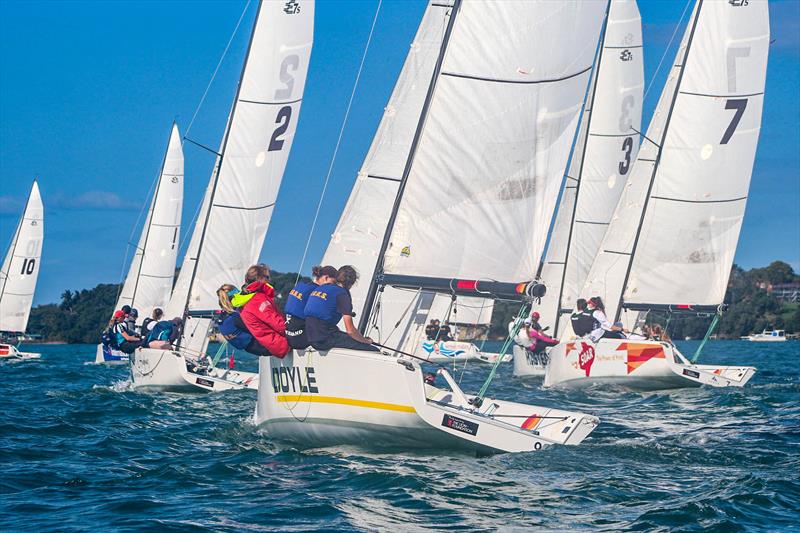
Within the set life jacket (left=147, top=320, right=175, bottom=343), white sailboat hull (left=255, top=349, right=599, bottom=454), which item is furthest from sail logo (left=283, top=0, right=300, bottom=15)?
white sailboat hull (left=255, top=349, right=599, bottom=454)

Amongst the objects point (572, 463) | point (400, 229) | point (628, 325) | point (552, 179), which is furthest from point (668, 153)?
point (572, 463)

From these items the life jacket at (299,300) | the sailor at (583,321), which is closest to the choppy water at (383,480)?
the life jacket at (299,300)

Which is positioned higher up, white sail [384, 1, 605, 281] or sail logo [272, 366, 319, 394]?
white sail [384, 1, 605, 281]

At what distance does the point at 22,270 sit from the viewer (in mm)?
47844

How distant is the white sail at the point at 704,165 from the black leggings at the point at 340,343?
13.9 m

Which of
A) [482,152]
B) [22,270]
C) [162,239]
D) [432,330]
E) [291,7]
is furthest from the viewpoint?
[22,270]

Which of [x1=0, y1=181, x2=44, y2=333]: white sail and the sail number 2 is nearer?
the sail number 2

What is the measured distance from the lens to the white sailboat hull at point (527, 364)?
27797 mm

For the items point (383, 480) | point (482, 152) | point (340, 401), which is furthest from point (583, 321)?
point (383, 480)

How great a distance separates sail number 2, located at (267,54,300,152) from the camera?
82.1ft

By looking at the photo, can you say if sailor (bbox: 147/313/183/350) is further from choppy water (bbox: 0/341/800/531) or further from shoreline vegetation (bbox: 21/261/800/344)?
shoreline vegetation (bbox: 21/261/800/344)

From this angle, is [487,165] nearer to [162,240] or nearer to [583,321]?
[583,321]

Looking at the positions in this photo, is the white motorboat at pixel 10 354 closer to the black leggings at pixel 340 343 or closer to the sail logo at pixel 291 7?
the sail logo at pixel 291 7

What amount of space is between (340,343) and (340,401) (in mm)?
663
